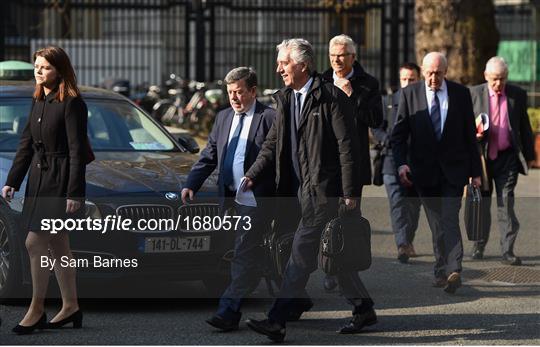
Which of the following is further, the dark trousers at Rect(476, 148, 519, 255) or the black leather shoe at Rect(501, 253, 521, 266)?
the dark trousers at Rect(476, 148, 519, 255)

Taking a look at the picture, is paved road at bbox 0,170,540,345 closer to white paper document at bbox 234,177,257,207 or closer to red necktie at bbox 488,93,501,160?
white paper document at bbox 234,177,257,207

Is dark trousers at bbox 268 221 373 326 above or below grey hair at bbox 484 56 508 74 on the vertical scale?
below

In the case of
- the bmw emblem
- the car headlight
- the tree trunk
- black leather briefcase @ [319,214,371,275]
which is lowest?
black leather briefcase @ [319,214,371,275]

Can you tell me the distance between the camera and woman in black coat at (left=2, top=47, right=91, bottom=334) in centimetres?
805

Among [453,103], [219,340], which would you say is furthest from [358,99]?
[219,340]

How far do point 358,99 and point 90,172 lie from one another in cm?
190

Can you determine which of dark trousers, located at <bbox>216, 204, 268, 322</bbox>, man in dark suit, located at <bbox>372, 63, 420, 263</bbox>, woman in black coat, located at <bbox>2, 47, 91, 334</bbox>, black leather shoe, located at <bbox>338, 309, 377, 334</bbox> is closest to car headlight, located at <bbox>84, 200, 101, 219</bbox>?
woman in black coat, located at <bbox>2, 47, 91, 334</bbox>

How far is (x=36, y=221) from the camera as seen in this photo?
26.5 ft

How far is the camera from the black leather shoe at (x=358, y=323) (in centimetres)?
830

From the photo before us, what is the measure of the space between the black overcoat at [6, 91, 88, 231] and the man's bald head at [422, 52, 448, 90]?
3081mm

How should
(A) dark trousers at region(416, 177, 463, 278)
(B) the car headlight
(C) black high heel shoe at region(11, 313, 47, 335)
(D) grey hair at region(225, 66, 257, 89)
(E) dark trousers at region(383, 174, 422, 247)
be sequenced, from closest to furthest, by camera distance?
(C) black high heel shoe at region(11, 313, 47, 335) → (D) grey hair at region(225, 66, 257, 89) → (B) the car headlight → (A) dark trousers at region(416, 177, 463, 278) → (E) dark trousers at region(383, 174, 422, 247)

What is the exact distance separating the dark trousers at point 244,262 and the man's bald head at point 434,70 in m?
2.40

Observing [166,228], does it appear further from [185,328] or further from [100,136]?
[100,136]

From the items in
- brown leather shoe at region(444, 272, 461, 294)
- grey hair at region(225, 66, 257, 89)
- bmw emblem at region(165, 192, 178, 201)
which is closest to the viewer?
grey hair at region(225, 66, 257, 89)
